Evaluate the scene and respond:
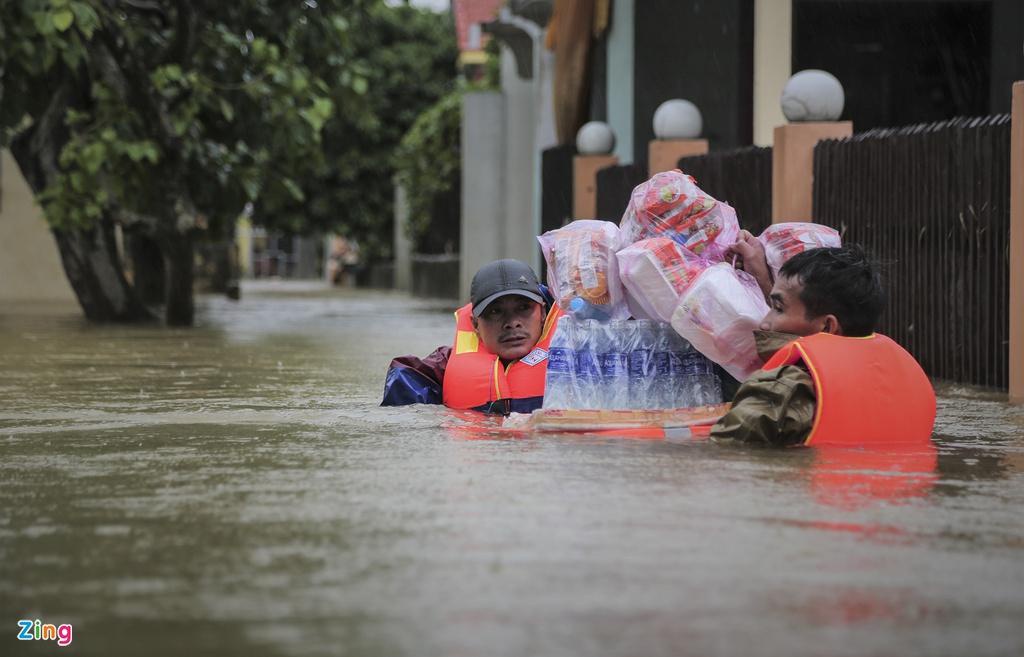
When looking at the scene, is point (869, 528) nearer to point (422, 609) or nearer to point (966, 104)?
point (422, 609)

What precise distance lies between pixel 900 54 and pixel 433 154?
568 inches

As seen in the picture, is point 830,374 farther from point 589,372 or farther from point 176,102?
point 176,102

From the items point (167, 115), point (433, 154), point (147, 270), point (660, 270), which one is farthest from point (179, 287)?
point (433, 154)

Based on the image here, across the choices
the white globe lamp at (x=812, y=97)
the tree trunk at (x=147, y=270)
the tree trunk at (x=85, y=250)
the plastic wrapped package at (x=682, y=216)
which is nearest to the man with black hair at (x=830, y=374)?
the plastic wrapped package at (x=682, y=216)

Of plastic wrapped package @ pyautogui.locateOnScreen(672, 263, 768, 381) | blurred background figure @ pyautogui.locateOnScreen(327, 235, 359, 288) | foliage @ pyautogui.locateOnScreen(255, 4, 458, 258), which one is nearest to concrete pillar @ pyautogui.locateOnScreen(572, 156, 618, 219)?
plastic wrapped package @ pyautogui.locateOnScreen(672, 263, 768, 381)

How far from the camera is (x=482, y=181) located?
25.6 meters

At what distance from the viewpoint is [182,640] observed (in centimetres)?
323

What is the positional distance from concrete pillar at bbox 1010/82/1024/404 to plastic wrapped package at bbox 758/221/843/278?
1.89 metres

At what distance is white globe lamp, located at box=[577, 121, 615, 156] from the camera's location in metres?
17.6

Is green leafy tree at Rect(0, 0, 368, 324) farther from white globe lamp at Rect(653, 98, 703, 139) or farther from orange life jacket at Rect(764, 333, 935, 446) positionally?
orange life jacket at Rect(764, 333, 935, 446)

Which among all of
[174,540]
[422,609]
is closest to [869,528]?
[422,609]

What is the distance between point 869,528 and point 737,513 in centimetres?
38

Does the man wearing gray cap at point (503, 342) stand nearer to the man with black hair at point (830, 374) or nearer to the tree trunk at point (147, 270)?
the man with black hair at point (830, 374)

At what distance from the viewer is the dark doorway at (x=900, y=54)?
1723 centimetres
